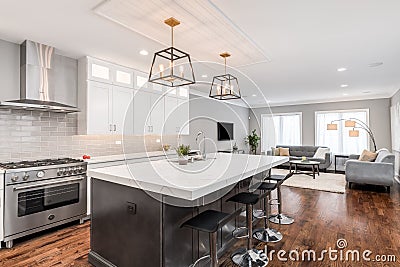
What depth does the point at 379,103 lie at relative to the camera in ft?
24.4

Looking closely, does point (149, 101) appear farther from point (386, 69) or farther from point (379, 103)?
point (379, 103)

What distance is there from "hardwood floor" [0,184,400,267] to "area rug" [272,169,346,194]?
39.2 inches

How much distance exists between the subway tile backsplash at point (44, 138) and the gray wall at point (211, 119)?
2.33 meters

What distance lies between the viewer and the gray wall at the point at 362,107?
24.0 feet

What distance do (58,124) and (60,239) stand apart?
175 centimetres

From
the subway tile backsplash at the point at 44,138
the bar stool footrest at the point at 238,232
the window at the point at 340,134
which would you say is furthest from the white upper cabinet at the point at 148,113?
the window at the point at 340,134

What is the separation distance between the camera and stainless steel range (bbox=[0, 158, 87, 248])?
2.64 meters

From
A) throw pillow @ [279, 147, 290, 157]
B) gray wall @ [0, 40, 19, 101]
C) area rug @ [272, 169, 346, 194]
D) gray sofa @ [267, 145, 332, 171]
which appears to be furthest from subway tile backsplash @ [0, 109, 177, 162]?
gray sofa @ [267, 145, 332, 171]

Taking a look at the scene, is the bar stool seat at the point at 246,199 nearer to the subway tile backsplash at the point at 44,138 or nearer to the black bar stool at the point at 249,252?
the black bar stool at the point at 249,252

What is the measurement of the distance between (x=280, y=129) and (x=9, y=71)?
28.6 feet

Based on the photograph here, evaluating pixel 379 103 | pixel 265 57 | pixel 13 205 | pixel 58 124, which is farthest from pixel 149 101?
pixel 379 103

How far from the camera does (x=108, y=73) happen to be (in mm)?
3922

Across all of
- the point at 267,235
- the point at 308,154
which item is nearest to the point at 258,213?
the point at 267,235

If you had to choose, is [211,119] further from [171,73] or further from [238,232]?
[171,73]
